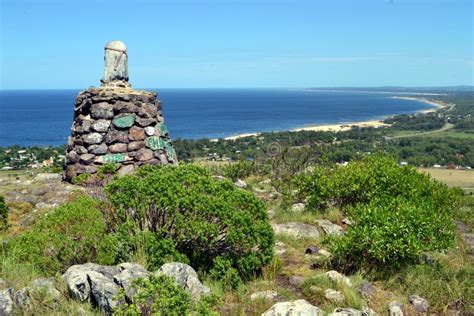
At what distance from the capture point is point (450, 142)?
70.4 meters

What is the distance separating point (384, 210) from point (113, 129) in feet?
23.9

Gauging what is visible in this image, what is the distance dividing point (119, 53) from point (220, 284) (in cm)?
846

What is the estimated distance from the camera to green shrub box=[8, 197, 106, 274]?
19.7 ft

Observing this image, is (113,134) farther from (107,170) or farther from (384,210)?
(384,210)

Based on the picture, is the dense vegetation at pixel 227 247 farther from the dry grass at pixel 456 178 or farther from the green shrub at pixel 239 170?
the dry grass at pixel 456 178

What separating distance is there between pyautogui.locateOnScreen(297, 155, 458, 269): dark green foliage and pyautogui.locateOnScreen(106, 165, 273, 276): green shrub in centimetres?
143

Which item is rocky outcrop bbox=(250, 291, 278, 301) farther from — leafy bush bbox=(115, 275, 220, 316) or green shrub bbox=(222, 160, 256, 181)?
green shrub bbox=(222, 160, 256, 181)

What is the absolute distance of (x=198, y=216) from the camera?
6.38 metres

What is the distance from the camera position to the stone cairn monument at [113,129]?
470 inches

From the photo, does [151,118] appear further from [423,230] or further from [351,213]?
[423,230]

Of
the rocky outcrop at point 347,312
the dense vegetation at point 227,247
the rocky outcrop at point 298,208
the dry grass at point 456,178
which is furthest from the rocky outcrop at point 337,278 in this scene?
the dry grass at point 456,178

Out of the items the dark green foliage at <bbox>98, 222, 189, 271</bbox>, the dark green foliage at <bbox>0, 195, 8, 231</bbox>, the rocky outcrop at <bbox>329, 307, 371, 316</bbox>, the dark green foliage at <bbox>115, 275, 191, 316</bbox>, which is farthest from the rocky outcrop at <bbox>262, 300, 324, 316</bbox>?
the dark green foliage at <bbox>0, 195, 8, 231</bbox>

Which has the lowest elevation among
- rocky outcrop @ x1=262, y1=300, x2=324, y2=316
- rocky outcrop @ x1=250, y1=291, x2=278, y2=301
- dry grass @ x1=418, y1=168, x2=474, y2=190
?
dry grass @ x1=418, y1=168, x2=474, y2=190

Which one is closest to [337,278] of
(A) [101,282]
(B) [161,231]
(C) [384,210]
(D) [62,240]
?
(C) [384,210]
